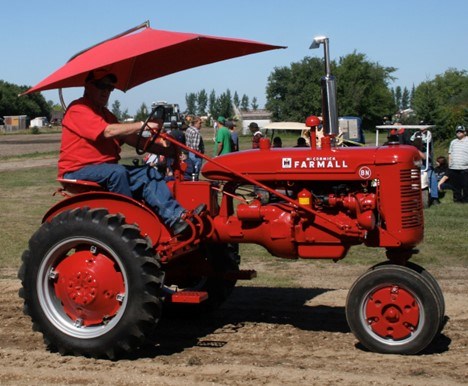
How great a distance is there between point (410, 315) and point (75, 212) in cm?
237

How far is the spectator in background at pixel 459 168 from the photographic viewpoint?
51.6ft

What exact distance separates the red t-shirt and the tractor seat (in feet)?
0.23

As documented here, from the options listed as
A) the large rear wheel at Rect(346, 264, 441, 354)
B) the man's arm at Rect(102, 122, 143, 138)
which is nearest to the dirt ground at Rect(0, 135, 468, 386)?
the large rear wheel at Rect(346, 264, 441, 354)

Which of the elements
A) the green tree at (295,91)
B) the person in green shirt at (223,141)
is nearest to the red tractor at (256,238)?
the person in green shirt at (223,141)

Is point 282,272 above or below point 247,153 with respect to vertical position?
below

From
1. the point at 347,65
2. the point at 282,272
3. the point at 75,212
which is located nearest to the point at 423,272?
the point at 75,212

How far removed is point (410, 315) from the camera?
536 cm

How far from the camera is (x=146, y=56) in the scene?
6.33m

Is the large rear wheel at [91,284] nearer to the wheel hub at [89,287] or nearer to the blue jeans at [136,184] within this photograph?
the wheel hub at [89,287]

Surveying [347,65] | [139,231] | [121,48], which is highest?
[347,65]

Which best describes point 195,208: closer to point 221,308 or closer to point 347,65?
point 221,308

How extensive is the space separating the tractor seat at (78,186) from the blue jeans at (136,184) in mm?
31

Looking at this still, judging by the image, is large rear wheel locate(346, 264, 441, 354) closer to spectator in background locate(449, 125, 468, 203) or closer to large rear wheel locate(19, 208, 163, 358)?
large rear wheel locate(19, 208, 163, 358)

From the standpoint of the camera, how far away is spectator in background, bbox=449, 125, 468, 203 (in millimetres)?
15734
